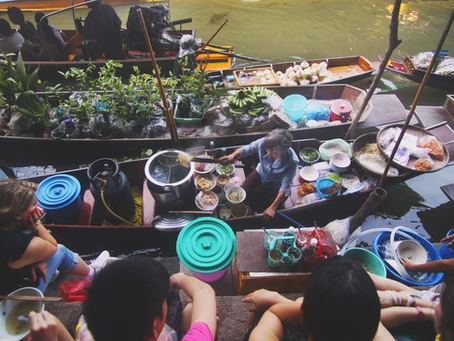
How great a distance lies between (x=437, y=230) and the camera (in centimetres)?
505

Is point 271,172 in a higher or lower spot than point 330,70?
lower

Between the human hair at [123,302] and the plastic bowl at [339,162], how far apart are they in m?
4.05

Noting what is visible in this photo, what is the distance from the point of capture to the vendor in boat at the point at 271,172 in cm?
360

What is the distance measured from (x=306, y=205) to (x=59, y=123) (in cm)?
493

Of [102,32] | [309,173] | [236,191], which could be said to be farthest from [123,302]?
[102,32]

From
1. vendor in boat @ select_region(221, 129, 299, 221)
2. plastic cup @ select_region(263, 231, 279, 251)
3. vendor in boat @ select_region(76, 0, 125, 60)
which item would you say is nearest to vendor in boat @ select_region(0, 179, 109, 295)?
plastic cup @ select_region(263, 231, 279, 251)

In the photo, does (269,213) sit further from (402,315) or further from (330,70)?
(330,70)

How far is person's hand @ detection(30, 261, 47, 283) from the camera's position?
260 cm

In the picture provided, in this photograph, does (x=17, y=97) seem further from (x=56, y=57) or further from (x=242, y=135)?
(x=242, y=135)

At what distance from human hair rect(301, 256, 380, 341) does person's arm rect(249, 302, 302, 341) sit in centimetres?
56

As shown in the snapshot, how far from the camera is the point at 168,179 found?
152 inches

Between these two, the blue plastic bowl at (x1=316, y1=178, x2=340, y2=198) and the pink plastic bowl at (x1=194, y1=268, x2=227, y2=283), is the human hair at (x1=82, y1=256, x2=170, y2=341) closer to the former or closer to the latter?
the pink plastic bowl at (x1=194, y1=268, x2=227, y2=283)

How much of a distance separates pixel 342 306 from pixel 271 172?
9.13 feet

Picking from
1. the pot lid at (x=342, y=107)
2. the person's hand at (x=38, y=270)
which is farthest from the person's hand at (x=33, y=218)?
the pot lid at (x=342, y=107)
